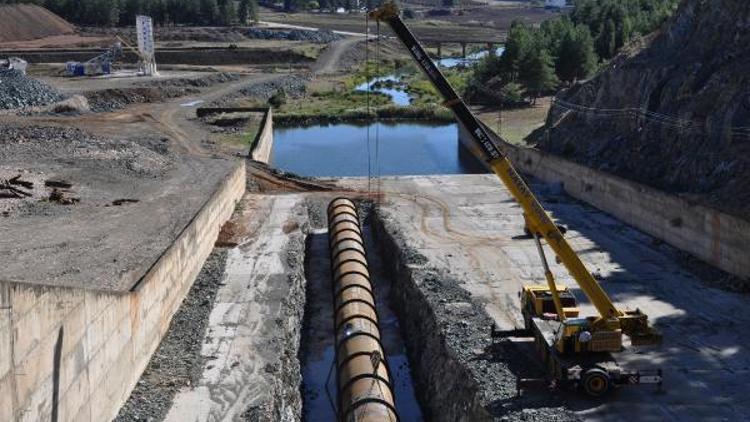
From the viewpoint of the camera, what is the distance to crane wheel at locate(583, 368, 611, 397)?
1780cm

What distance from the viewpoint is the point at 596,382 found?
17.9m

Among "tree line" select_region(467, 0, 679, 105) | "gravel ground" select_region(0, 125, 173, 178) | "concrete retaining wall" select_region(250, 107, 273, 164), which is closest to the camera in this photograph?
"gravel ground" select_region(0, 125, 173, 178)

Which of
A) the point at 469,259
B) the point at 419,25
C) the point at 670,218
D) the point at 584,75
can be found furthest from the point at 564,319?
the point at 419,25

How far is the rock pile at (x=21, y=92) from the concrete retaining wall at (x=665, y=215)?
3637 centimetres

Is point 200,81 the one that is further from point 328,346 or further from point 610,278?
point 610,278

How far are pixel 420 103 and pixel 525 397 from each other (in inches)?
2496

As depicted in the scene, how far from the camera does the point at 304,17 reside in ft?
613

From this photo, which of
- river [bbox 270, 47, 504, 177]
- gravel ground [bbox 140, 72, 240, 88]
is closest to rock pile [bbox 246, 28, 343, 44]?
gravel ground [bbox 140, 72, 240, 88]

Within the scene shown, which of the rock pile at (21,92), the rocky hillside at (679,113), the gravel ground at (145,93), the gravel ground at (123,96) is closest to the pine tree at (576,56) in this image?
the rocky hillside at (679,113)

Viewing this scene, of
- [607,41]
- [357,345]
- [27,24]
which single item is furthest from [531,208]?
[27,24]

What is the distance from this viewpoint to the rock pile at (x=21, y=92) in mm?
58312

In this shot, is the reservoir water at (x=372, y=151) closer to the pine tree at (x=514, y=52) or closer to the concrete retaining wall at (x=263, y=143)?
the concrete retaining wall at (x=263, y=143)

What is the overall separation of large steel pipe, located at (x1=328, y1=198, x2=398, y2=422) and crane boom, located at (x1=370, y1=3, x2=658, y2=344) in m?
4.84

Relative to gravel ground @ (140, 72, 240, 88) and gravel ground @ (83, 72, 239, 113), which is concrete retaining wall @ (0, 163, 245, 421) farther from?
gravel ground @ (140, 72, 240, 88)
